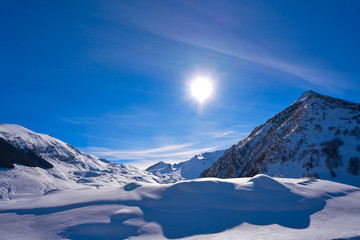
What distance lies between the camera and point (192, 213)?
27.6 feet

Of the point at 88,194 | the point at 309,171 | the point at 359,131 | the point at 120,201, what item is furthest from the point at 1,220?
the point at 359,131

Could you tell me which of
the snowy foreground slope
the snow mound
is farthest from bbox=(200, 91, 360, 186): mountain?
the snowy foreground slope

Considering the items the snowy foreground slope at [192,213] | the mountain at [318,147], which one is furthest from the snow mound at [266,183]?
the mountain at [318,147]

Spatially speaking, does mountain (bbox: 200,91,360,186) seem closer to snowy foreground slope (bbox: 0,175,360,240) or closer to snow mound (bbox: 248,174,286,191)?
snow mound (bbox: 248,174,286,191)

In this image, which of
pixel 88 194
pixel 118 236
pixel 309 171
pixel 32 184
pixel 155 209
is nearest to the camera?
pixel 118 236

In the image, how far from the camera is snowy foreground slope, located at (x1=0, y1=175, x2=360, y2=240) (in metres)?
6.84

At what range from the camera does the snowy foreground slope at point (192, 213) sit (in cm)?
684

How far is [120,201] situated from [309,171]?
106 feet

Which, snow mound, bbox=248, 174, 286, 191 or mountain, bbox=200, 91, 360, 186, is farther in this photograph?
mountain, bbox=200, 91, 360, 186

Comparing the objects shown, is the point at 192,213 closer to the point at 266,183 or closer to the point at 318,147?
the point at 266,183

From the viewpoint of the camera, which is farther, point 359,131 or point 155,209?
→ point 359,131

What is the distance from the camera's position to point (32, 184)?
337 ft

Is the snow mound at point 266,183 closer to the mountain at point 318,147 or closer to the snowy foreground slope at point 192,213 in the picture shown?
the snowy foreground slope at point 192,213

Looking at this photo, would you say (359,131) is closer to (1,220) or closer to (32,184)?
(1,220)
